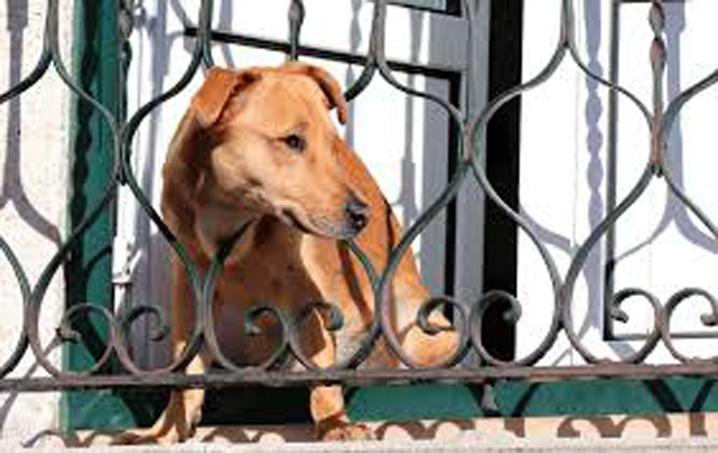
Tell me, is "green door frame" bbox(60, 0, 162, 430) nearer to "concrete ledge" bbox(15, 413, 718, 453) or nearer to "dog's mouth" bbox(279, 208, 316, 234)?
"concrete ledge" bbox(15, 413, 718, 453)

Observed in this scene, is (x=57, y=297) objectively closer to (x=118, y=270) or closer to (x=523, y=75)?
(x=118, y=270)

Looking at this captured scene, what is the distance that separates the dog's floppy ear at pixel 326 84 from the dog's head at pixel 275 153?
5 cm

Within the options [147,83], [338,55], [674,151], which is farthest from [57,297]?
[674,151]

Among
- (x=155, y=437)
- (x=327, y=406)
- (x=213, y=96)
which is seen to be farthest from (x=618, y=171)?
(x=155, y=437)

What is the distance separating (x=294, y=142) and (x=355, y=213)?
174 millimetres

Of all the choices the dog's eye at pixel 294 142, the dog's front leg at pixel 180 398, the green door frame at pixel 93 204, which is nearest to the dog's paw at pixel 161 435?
the dog's front leg at pixel 180 398

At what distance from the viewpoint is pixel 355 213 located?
12.4ft

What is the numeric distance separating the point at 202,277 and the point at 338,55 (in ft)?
2.75

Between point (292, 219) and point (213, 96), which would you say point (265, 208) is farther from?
point (213, 96)

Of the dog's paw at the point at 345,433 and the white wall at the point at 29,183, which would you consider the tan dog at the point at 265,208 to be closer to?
the dog's paw at the point at 345,433

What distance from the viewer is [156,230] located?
4.24 meters

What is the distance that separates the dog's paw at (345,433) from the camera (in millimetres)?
3926

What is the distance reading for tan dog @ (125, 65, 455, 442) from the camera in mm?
3795

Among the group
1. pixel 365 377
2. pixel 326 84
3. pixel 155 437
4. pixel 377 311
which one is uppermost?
pixel 326 84
